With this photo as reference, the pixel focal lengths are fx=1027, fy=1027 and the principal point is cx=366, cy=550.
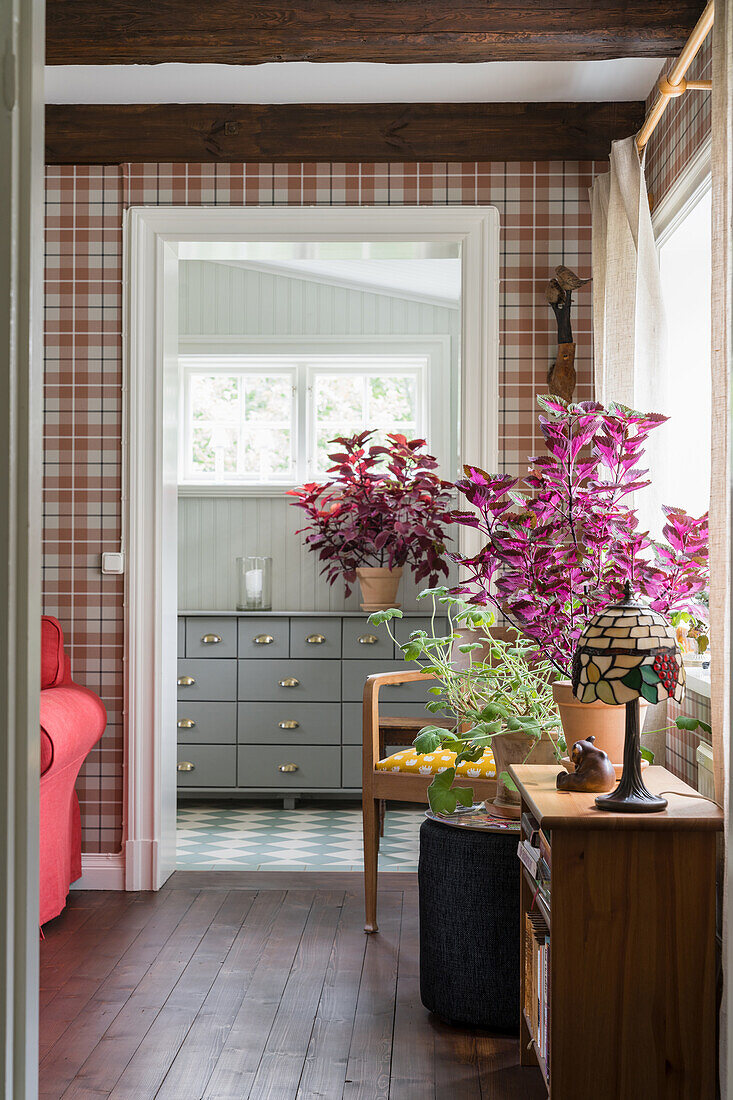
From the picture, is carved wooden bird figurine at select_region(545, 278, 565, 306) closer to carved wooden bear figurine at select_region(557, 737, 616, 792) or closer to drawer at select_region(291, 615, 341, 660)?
carved wooden bear figurine at select_region(557, 737, 616, 792)

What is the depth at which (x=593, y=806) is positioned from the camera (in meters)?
1.84

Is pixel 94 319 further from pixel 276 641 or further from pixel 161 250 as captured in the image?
pixel 276 641

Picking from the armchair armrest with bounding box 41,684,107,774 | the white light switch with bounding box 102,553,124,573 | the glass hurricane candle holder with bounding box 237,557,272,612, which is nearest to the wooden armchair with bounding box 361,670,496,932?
the armchair armrest with bounding box 41,684,107,774

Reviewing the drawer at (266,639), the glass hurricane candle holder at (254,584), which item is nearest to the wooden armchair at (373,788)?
the drawer at (266,639)

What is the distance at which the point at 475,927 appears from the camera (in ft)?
7.86

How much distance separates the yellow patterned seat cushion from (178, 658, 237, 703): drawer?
1923 mm

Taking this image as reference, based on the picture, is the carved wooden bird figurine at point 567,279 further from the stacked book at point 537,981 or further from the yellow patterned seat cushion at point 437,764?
the stacked book at point 537,981

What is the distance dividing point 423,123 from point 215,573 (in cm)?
273

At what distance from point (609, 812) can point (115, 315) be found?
2.56 metres

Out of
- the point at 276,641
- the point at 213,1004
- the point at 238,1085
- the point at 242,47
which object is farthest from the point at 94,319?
the point at 238,1085

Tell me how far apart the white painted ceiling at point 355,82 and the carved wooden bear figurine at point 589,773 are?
2.21 meters

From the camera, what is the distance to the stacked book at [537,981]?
1.93 m

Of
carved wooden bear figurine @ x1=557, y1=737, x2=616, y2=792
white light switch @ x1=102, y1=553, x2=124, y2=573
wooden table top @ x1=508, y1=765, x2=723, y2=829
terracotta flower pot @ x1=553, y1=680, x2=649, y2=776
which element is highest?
white light switch @ x1=102, y1=553, x2=124, y2=573

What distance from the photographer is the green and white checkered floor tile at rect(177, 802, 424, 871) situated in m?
4.02
